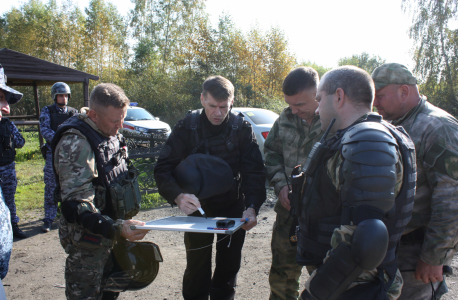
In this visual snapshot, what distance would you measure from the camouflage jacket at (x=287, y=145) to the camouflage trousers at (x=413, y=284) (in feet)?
3.16

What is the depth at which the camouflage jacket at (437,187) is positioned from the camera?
5.81 ft

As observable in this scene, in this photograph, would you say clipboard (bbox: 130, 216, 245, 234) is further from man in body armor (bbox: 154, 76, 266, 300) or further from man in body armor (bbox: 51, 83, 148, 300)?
man in body armor (bbox: 154, 76, 266, 300)

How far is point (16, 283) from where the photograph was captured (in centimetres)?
322

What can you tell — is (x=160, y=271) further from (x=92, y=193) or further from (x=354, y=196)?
(x=354, y=196)

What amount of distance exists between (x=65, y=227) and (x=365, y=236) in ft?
6.21

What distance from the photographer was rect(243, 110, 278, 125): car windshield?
8.91 metres

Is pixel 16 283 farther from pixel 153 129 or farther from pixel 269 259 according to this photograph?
pixel 153 129

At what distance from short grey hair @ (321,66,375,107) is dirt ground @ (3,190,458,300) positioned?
2326 mm

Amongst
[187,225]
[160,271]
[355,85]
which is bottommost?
[160,271]

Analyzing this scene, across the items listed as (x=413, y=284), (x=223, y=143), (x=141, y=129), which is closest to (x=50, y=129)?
(x=223, y=143)

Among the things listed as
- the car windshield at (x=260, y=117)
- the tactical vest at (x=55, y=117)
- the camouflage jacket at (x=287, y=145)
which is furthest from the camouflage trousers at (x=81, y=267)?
the car windshield at (x=260, y=117)

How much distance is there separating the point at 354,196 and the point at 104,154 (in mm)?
1692

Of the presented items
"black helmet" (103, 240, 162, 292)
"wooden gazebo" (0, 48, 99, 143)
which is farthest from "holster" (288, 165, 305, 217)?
"wooden gazebo" (0, 48, 99, 143)

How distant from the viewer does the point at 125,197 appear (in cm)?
221
